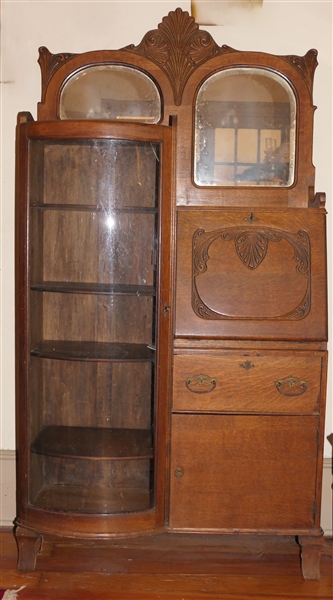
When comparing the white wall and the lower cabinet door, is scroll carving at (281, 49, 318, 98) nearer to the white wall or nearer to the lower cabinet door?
the white wall

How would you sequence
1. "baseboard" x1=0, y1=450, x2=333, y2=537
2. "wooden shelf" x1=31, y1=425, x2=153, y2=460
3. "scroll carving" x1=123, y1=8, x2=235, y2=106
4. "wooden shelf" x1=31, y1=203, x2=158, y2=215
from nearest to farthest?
"wooden shelf" x1=31, y1=203, x2=158, y2=215 < "wooden shelf" x1=31, y1=425, x2=153, y2=460 < "scroll carving" x1=123, y1=8, x2=235, y2=106 < "baseboard" x1=0, y1=450, x2=333, y2=537

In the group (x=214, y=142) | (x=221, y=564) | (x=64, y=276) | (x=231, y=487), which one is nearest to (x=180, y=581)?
(x=221, y=564)

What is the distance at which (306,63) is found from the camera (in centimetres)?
254

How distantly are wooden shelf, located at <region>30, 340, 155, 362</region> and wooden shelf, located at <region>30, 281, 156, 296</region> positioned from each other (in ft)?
0.68

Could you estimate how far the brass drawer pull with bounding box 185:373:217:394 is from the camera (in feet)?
7.59

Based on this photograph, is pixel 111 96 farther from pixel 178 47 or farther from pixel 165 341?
pixel 165 341

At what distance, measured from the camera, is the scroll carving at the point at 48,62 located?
256cm

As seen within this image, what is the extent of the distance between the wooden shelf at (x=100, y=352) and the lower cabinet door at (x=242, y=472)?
270mm

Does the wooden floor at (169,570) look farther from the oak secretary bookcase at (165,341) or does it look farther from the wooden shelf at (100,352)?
the wooden shelf at (100,352)

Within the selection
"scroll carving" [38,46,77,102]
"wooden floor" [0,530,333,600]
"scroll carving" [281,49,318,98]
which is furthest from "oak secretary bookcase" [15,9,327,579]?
"scroll carving" [281,49,318,98]

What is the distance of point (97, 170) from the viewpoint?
2295mm

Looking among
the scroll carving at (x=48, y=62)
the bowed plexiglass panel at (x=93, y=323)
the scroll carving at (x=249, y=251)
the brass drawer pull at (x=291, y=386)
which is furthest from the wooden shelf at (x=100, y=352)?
the scroll carving at (x=48, y=62)

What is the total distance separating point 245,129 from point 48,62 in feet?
2.85

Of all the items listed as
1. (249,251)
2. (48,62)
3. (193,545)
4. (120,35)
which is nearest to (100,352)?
(249,251)
